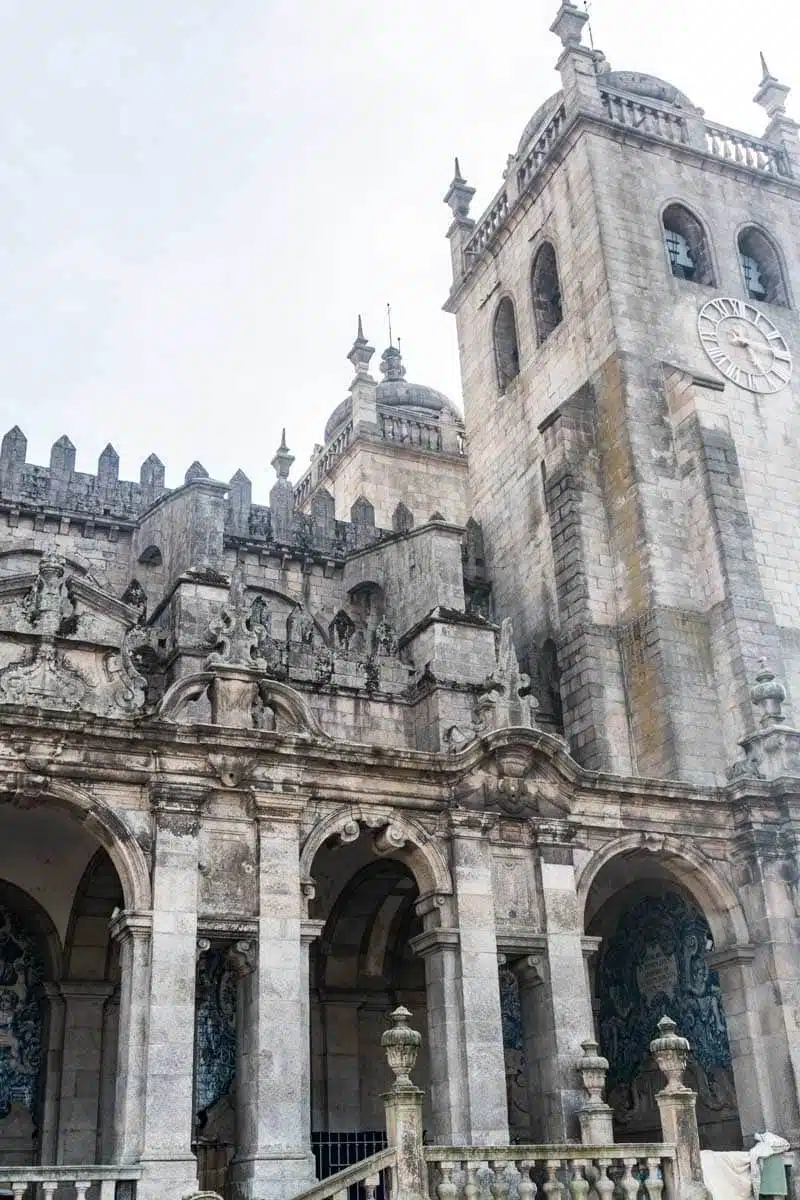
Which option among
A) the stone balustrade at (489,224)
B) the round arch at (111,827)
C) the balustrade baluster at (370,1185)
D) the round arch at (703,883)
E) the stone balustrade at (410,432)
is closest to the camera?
the balustrade baluster at (370,1185)

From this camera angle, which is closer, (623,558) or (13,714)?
(13,714)

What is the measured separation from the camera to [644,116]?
2550 centimetres

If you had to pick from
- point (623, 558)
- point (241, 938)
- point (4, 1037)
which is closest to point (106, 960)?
point (4, 1037)

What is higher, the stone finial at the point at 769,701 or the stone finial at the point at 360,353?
the stone finial at the point at 360,353

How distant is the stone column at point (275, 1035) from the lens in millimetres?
12109

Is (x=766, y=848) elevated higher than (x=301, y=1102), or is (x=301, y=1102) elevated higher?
(x=766, y=848)

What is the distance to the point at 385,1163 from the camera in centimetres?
1077

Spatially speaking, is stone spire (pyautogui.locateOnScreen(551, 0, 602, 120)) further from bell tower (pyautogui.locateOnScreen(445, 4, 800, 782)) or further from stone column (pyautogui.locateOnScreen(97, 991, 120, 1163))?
stone column (pyautogui.locateOnScreen(97, 991, 120, 1163))

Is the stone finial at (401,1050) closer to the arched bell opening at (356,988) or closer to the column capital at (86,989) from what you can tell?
the arched bell opening at (356,988)

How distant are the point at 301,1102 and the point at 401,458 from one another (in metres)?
21.1

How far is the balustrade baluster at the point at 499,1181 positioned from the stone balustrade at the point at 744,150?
2100cm

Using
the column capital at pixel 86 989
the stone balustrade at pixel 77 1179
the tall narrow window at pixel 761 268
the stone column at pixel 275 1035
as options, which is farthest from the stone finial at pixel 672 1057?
the tall narrow window at pixel 761 268

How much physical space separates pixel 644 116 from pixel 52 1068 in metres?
20.5

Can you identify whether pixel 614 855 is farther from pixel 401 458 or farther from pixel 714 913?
pixel 401 458
